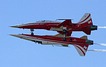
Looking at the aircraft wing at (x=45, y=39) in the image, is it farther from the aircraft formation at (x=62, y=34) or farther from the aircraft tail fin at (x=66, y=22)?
the aircraft tail fin at (x=66, y=22)

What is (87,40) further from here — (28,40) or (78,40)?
(28,40)

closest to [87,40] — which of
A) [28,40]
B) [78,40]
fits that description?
[78,40]

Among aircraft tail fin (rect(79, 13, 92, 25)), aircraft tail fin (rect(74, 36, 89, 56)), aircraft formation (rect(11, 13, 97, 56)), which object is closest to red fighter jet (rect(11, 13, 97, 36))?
aircraft formation (rect(11, 13, 97, 56))

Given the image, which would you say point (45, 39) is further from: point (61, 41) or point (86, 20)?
point (86, 20)

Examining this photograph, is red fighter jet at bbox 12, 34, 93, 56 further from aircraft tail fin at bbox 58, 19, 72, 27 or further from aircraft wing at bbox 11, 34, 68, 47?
aircraft tail fin at bbox 58, 19, 72, 27

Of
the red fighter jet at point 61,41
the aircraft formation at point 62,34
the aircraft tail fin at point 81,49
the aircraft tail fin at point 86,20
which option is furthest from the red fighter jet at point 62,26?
the aircraft tail fin at point 81,49

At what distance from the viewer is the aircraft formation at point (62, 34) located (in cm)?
15825

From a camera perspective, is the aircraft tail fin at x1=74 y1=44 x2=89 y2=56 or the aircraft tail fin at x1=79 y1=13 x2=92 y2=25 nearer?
the aircraft tail fin at x1=74 y1=44 x2=89 y2=56

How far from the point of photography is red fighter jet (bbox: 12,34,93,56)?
158 metres

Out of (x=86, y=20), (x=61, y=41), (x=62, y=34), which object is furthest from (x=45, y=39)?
(x=86, y=20)

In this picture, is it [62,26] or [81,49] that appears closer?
[62,26]

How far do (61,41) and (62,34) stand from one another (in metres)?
1.44

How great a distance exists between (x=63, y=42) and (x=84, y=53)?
490cm

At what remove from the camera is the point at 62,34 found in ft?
520
